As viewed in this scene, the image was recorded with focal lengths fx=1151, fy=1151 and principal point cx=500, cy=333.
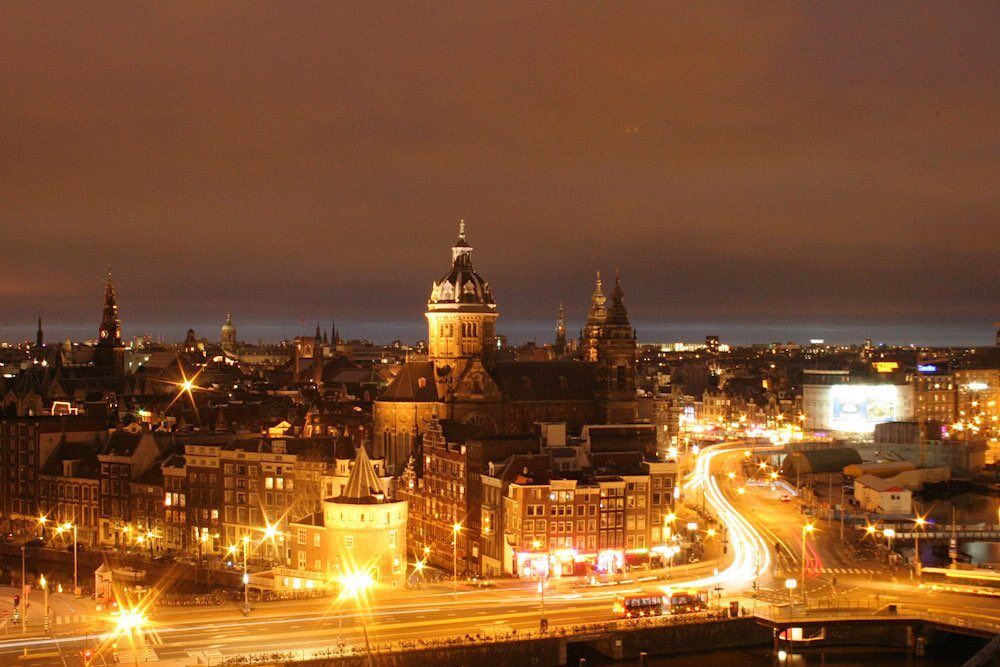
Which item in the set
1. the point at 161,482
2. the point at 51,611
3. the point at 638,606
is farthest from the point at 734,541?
the point at 51,611

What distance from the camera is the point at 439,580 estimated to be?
71.2 m

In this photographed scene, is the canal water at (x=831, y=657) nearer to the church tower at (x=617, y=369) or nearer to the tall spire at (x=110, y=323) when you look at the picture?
the church tower at (x=617, y=369)

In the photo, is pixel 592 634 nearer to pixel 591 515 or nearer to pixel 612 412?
pixel 591 515

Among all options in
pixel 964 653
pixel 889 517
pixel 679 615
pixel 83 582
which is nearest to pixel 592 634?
pixel 679 615

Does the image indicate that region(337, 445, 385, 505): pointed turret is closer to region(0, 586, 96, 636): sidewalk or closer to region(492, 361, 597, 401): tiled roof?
region(0, 586, 96, 636): sidewalk

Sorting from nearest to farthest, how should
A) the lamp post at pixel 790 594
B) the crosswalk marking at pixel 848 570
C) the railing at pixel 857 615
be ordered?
the railing at pixel 857 615, the lamp post at pixel 790 594, the crosswalk marking at pixel 848 570

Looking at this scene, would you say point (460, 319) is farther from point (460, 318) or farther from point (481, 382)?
point (481, 382)

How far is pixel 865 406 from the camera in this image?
17400cm

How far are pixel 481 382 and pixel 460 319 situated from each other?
7569mm

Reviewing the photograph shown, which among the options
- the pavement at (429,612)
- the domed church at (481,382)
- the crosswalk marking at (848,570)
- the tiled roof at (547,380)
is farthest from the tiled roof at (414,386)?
the crosswalk marking at (848,570)

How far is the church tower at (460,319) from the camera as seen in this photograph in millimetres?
102875

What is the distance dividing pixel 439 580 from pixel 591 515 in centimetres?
1067

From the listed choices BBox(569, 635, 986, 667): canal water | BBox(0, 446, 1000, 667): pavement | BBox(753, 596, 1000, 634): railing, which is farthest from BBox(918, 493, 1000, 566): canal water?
BBox(753, 596, 1000, 634): railing

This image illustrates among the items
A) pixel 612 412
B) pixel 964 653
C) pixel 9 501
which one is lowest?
pixel 964 653
